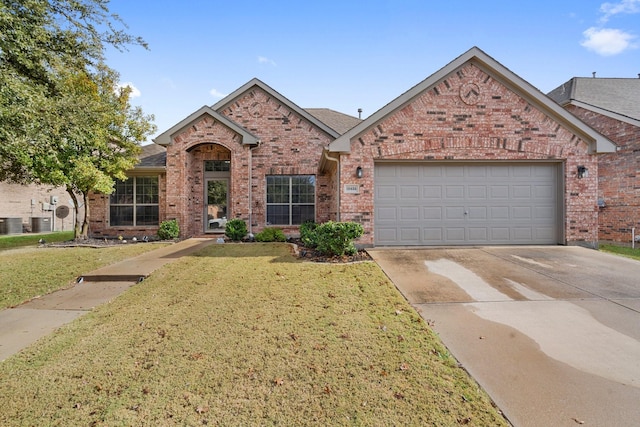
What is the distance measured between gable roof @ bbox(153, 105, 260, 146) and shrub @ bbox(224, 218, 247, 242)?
325 cm

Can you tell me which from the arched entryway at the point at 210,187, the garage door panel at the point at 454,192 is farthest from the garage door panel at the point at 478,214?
the arched entryway at the point at 210,187

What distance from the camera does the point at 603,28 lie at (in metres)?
10.5

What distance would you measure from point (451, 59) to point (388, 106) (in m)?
2.23

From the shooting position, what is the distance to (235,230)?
11164 millimetres

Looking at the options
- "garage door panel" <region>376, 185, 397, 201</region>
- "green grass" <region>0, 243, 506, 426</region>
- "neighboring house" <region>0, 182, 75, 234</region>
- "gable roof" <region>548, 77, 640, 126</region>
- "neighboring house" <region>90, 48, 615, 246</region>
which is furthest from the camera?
"neighboring house" <region>0, 182, 75, 234</region>

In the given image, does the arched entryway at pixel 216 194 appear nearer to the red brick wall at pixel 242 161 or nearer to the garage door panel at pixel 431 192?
the red brick wall at pixel 242 161

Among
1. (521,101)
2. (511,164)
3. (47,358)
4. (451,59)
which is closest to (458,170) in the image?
(511,164)

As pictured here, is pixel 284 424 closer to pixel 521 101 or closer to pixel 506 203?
pixel 506 203

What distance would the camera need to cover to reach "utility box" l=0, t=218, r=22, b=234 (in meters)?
17.2

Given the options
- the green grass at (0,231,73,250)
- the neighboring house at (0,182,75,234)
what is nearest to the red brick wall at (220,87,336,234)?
the green grass at (0,231,73,250)

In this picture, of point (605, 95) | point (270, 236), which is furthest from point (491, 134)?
point (605, 95)

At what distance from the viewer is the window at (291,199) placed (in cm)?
1291

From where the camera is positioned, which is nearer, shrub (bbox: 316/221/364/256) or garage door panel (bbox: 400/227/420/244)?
shrub (bbox: 316/221/364/256)

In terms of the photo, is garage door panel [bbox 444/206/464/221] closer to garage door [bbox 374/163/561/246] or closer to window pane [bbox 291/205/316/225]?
garage door [bbox 374/163/561/246]
